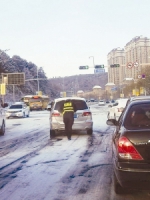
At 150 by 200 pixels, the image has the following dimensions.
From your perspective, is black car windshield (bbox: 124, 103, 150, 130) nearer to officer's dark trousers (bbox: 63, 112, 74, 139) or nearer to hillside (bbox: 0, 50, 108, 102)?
officer's dark trousers (bbox: 63, 112, 74, 139)

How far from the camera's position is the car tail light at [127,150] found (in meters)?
4.89

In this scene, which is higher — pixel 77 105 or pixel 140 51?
pixel 140 51

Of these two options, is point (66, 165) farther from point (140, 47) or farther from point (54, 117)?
point (140, 47)

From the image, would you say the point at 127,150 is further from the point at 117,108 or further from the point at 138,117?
the point at 117,108

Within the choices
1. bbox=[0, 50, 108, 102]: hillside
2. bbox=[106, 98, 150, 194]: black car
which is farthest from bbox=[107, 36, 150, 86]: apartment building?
bbox=[106, 98, 150, 194]: black car

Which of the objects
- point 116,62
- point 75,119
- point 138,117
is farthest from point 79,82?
point 138,117

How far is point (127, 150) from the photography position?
4961 millimetres

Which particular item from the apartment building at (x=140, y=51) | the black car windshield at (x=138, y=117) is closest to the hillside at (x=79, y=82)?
the apartment building at (x=140, y=51)

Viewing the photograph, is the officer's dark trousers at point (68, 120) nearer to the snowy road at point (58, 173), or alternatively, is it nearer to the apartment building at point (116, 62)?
the snowy road at point (58, 173)

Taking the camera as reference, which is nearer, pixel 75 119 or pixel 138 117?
pixel 138 117

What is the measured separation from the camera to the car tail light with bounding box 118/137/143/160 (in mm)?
4895

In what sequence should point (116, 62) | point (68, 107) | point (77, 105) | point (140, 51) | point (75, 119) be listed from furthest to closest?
point (116, 62), point (140, 51), point (77, 105), point (75, 119), point (68, 107)

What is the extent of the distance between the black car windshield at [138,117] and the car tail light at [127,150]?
1.00ft

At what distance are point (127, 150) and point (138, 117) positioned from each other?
2.79ft
